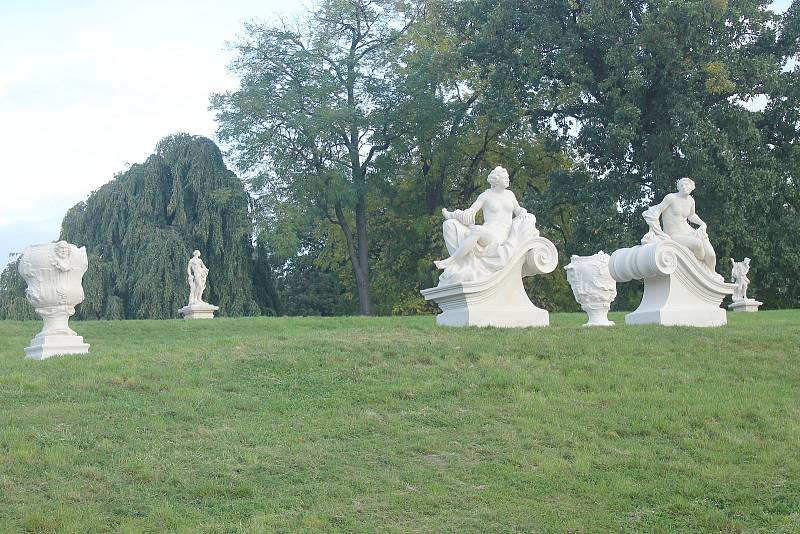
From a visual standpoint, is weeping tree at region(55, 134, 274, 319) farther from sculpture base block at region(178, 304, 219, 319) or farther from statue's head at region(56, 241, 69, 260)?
statue's head at region(56, 241, 69, 260)

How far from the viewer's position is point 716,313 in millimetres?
14250

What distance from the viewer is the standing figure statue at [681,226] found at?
47.6ft

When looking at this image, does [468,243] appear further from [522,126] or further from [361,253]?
[361,253]

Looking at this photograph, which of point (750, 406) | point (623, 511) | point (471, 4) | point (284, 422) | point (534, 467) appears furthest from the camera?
point (471, 4)

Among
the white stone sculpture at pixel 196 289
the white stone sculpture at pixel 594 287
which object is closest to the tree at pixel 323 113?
the white stone sculpture at pixel 196 289

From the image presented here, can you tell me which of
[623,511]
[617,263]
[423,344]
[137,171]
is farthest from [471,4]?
[623,511]

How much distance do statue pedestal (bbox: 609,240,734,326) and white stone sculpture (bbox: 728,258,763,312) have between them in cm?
1427

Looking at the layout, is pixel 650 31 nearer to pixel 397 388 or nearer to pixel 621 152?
pixel 621 152

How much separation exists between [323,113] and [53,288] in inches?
825

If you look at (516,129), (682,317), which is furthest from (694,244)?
(516,129)

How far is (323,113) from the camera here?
1271 inches

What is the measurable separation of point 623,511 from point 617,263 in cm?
797

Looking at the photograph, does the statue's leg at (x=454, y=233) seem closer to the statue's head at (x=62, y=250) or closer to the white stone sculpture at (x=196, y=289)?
the statue's head at (x=62, y=250)

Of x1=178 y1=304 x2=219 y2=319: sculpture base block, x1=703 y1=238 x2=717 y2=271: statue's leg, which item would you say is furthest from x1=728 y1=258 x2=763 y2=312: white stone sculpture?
x1=178 y1=304 x2=219 y2=319: sculpture base block
